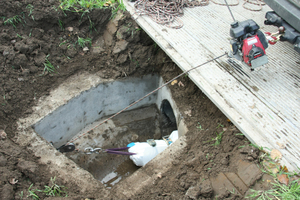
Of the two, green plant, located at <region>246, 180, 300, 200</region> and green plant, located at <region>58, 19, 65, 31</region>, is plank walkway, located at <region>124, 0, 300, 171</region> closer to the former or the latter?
green plant, located at <region>246, 180, 300, 200</region>

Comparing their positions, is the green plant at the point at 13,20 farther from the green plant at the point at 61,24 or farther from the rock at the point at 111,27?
the rock at the point at 111,27

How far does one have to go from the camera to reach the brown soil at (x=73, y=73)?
243cm

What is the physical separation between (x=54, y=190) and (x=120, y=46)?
246cm

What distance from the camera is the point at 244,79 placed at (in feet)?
9.79

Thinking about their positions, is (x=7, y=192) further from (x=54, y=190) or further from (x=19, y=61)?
(x=19, y=61)

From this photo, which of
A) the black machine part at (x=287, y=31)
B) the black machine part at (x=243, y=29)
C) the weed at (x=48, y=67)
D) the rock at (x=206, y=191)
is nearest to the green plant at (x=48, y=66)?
the weed at (x=48, y=67)

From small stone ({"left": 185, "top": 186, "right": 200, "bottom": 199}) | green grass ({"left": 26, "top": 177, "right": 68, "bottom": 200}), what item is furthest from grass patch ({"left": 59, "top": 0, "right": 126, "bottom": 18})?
small stone ({"left": 185, "top": 186, "right": 200, "bottom": 199})

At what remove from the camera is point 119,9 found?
161 inches

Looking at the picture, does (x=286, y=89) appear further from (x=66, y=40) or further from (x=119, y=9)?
(x=66, y=40)

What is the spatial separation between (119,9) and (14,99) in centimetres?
228

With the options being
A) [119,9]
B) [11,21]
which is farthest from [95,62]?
[11,21]

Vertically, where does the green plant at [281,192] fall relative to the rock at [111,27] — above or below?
below

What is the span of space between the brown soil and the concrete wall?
0.72 ft

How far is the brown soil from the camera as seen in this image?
2.43 m
